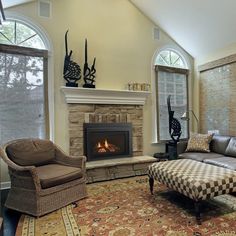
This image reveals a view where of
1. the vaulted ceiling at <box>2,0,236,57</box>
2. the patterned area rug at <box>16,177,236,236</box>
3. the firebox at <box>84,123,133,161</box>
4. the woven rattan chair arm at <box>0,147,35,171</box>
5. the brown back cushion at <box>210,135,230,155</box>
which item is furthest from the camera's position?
the firebox at <box>84,123,133,161</box>

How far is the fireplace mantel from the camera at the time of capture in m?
4.11

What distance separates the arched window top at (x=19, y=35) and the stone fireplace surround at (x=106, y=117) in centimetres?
96

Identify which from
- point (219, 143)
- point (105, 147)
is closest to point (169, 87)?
point (219, 143)

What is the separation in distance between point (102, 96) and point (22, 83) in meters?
1.46

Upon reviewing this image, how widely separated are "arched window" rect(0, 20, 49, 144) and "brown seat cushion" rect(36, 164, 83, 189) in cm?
97

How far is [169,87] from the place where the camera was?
523cm

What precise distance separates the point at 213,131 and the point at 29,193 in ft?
13.2

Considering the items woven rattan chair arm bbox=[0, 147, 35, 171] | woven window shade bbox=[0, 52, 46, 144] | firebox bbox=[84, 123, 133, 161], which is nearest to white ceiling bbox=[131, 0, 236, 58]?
firebox bbox=[84, 123, 133, 161]

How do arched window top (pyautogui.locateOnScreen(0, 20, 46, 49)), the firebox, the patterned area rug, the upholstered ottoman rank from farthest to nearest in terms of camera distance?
1. the firebox
2. arched window top (pyautogui.locateOnScreen(0, 20, 46, 49))
3. the upholstered ottoman
4. the patterned area rug

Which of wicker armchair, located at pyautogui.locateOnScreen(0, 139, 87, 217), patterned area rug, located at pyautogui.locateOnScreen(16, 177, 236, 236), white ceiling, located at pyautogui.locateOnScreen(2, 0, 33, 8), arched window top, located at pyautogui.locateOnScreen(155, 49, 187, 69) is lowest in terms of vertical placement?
patterned area rug, located at pyautogui.locateOnScreen(16, 177, 236, 236)

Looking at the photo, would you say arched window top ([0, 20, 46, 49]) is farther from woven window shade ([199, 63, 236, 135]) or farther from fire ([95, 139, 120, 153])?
woven window shade ([199, 63, 236, 135])

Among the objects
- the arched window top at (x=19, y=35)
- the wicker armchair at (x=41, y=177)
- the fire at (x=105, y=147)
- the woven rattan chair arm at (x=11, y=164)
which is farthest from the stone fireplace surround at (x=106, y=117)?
the woven rattan chair arm at (x=11, y=164)

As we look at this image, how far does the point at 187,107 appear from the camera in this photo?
5.48m

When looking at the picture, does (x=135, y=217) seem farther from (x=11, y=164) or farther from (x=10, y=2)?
(x=10, y=2)
